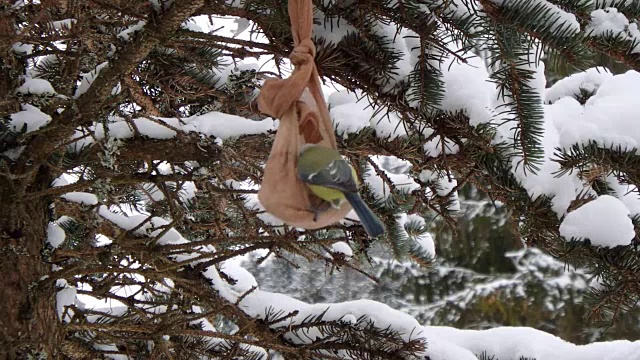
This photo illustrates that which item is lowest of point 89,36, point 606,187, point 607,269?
point 607,269

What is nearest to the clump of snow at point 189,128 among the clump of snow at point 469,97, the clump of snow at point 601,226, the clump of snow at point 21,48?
the clump of snow at point 21,48

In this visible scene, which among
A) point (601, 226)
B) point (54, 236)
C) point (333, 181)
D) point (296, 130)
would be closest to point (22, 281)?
point (54, 236)

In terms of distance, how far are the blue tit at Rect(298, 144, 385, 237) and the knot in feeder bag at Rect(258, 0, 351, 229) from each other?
3 cm

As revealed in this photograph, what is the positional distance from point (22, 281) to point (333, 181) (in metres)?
0.95

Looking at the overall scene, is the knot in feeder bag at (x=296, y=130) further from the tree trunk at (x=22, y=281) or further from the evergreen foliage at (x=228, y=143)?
the tree trunk at (x=22, y=281)

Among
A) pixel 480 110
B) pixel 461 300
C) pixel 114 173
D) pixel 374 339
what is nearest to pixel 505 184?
pixel 480 110

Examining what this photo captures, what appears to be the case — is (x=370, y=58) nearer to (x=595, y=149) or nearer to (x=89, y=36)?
(x=595, y=149)

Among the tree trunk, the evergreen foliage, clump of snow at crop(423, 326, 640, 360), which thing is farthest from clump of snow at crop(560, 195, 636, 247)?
the tree trunk

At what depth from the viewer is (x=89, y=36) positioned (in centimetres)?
151

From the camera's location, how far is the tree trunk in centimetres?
147

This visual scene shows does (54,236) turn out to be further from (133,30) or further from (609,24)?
(609,24)

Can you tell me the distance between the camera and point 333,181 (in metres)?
0.92

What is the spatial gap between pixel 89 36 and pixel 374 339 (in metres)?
1.02

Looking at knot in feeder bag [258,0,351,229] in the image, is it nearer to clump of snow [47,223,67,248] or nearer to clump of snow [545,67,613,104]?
clump of snow [47,223,67,248]
